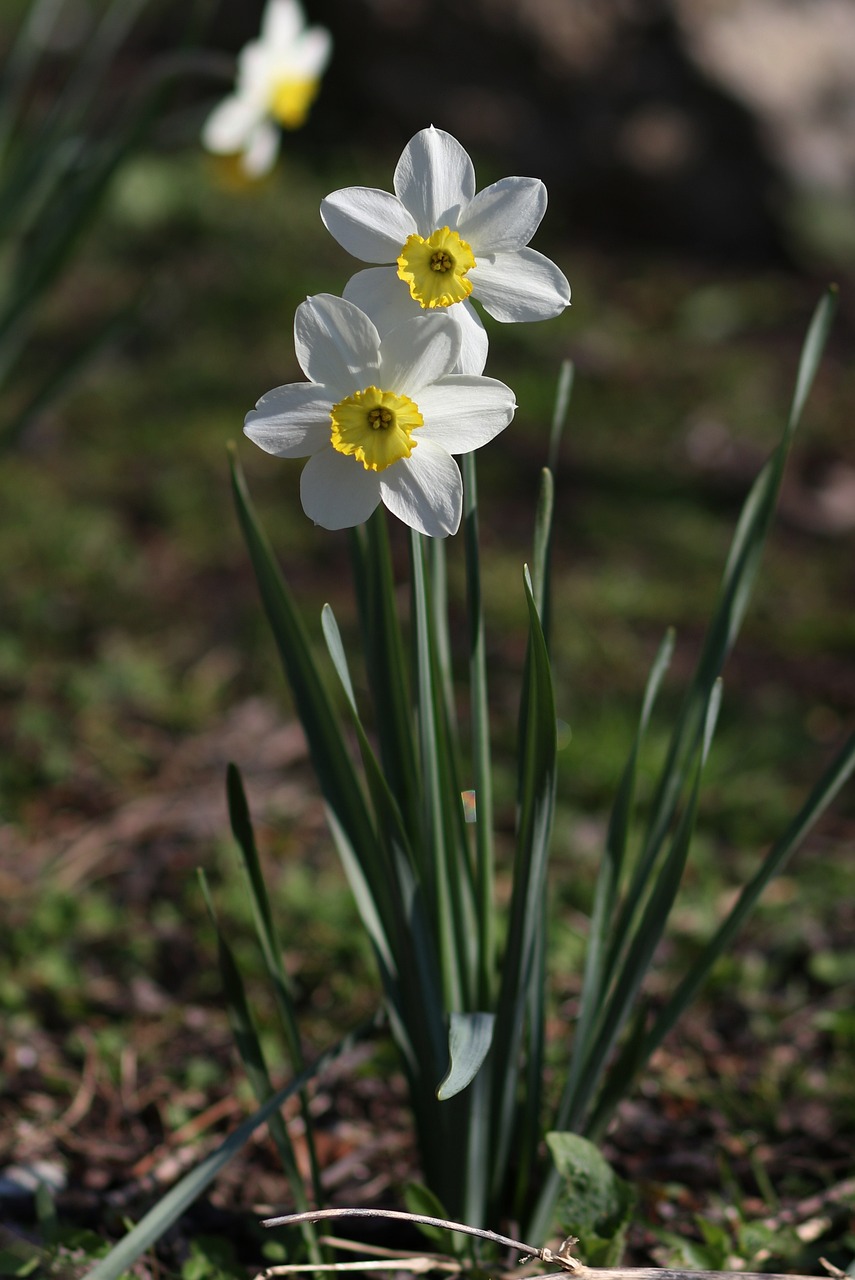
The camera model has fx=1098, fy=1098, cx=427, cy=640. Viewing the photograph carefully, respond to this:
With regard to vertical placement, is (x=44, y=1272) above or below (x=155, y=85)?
below

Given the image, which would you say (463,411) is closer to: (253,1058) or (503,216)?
(503,216)

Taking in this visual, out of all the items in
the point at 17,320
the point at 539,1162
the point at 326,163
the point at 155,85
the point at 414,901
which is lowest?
the point at 539,1162

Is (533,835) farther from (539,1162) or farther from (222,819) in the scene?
(222,819)

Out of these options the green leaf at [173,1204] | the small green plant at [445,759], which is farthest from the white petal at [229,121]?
the green leaf at [173,1204]

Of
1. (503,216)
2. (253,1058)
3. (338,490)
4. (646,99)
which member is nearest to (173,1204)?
(253,1058)

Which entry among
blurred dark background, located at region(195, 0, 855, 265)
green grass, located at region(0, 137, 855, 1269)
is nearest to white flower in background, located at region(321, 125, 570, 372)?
green grass, located at region(0, 137, 855, 1269)

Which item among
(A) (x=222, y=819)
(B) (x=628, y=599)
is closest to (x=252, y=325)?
(B) (x=628, y=599)

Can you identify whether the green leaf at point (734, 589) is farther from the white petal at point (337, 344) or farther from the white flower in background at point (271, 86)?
the white flower in background at point (271, 86)
